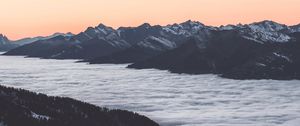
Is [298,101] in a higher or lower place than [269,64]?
lower

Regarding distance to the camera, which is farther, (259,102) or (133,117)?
(259,102)

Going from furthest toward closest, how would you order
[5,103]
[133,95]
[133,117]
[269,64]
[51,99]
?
[269,64], [133,95], [133,117], [51,99], [5,103]

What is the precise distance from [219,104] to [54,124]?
192 ft

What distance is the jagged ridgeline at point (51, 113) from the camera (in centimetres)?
3725

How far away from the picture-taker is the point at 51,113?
43156 mm

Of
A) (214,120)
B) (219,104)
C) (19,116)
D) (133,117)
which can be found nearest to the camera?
(19,116)

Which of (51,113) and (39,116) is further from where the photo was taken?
(51,113)

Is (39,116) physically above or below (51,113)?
below

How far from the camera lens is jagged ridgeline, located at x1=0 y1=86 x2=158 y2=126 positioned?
37.2 meters

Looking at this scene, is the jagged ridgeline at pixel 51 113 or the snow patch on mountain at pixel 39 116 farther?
the snow patch on mountain at pixel 39 116

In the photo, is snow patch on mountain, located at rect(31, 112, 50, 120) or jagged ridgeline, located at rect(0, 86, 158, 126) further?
snow patch on mountain, located at rect(31, 112, 50, 120)

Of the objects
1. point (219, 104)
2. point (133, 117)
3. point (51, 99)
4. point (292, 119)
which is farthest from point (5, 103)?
point (219, 104)

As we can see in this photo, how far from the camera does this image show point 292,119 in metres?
73.8

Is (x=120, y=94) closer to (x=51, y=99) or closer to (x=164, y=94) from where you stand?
(x=164, y=94)
